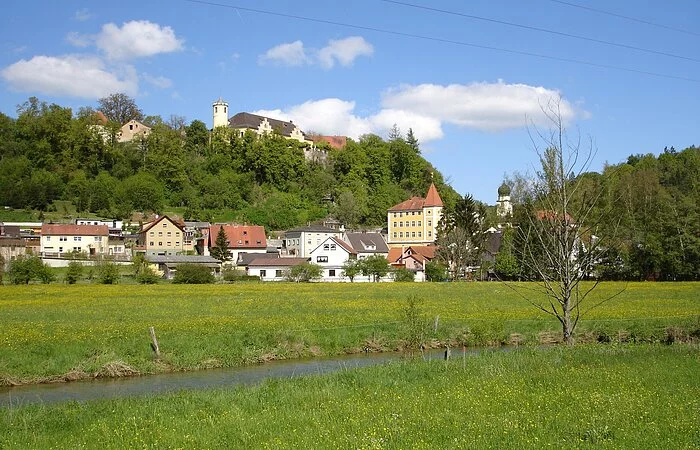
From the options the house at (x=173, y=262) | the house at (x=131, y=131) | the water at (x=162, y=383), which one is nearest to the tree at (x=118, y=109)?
the house at (x=131, y=131)

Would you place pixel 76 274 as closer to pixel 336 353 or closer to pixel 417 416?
pixel 336 353

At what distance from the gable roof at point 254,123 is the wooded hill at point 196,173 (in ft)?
32.0

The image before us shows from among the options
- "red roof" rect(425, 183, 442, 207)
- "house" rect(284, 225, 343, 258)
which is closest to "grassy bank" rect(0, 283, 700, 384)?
"house" rect(284, 225, 343, 258)

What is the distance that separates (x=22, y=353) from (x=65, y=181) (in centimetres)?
10069

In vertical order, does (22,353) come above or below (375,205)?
below

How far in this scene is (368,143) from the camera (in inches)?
5704

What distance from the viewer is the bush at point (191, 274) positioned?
69.8 m

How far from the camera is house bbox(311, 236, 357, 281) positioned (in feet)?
309

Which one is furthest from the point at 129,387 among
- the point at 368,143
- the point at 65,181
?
the point at 368,143

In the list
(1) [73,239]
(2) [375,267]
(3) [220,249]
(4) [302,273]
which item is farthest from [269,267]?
(1) [73,239]

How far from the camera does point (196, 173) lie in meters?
126

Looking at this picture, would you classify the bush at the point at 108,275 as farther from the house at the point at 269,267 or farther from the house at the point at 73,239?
the house at the point at 73,239

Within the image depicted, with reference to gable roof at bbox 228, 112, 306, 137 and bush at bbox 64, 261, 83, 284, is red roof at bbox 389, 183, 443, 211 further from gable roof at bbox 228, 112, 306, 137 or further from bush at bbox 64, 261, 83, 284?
bush at bbox 64, 261, 83, 284

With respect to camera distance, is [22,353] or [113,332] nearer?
[22,353]
